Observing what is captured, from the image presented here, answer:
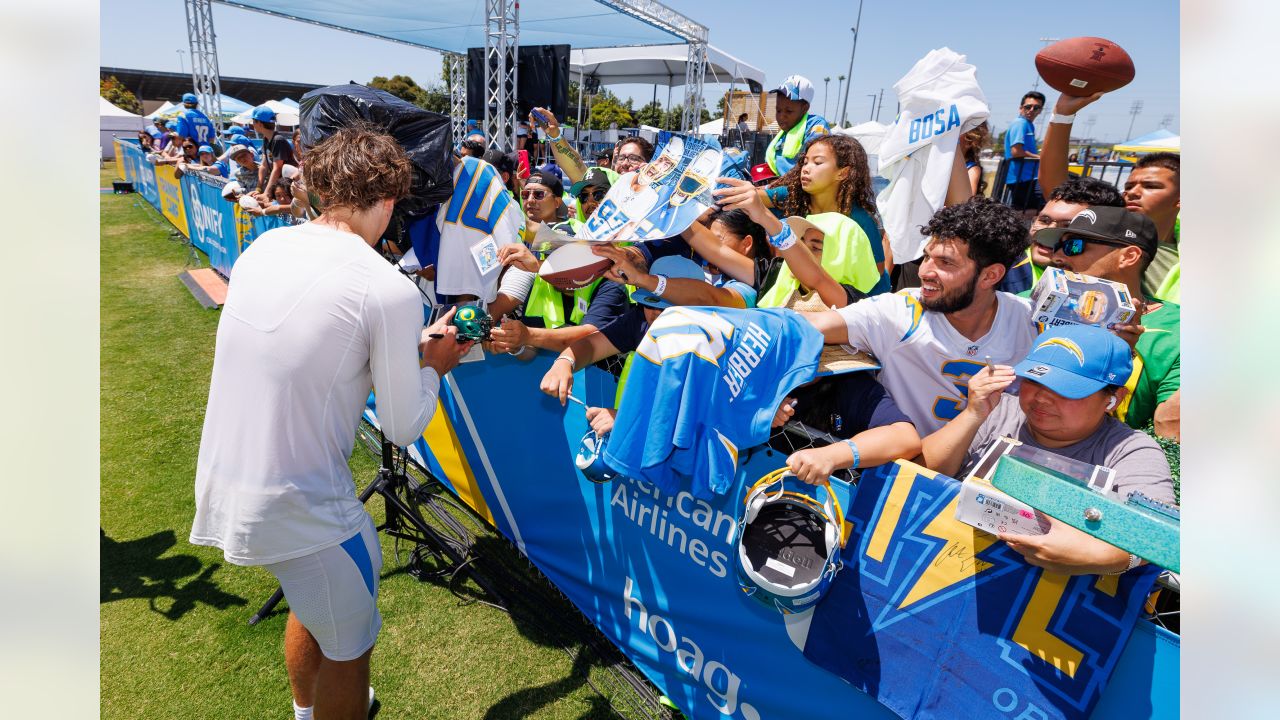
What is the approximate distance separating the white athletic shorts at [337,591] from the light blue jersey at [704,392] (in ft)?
2.88

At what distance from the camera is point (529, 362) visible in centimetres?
325

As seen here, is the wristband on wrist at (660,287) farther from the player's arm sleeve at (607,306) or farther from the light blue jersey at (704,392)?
the light blue jersey at (704,392)

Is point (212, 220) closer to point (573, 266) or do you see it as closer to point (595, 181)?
point (595, 181)

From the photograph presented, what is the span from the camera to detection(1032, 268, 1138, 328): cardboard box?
219 centimetres

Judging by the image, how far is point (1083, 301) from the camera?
2.20 meters

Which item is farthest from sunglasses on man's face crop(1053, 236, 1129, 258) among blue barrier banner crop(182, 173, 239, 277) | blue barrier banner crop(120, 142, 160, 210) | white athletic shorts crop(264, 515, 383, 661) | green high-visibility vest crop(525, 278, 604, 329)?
blue barrier banner crop(120, 142, 160, 210)

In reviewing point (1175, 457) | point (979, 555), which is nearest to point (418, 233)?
point (979, 555)

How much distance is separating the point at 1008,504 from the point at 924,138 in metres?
2.47

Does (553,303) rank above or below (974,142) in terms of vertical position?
below

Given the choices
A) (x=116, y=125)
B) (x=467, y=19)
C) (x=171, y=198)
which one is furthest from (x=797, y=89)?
(x=116, y=125)

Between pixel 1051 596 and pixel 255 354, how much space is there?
7.26 ft

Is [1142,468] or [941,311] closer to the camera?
[1142,468]

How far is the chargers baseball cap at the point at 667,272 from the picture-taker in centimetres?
289

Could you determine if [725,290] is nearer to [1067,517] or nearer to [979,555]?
[979,555]
